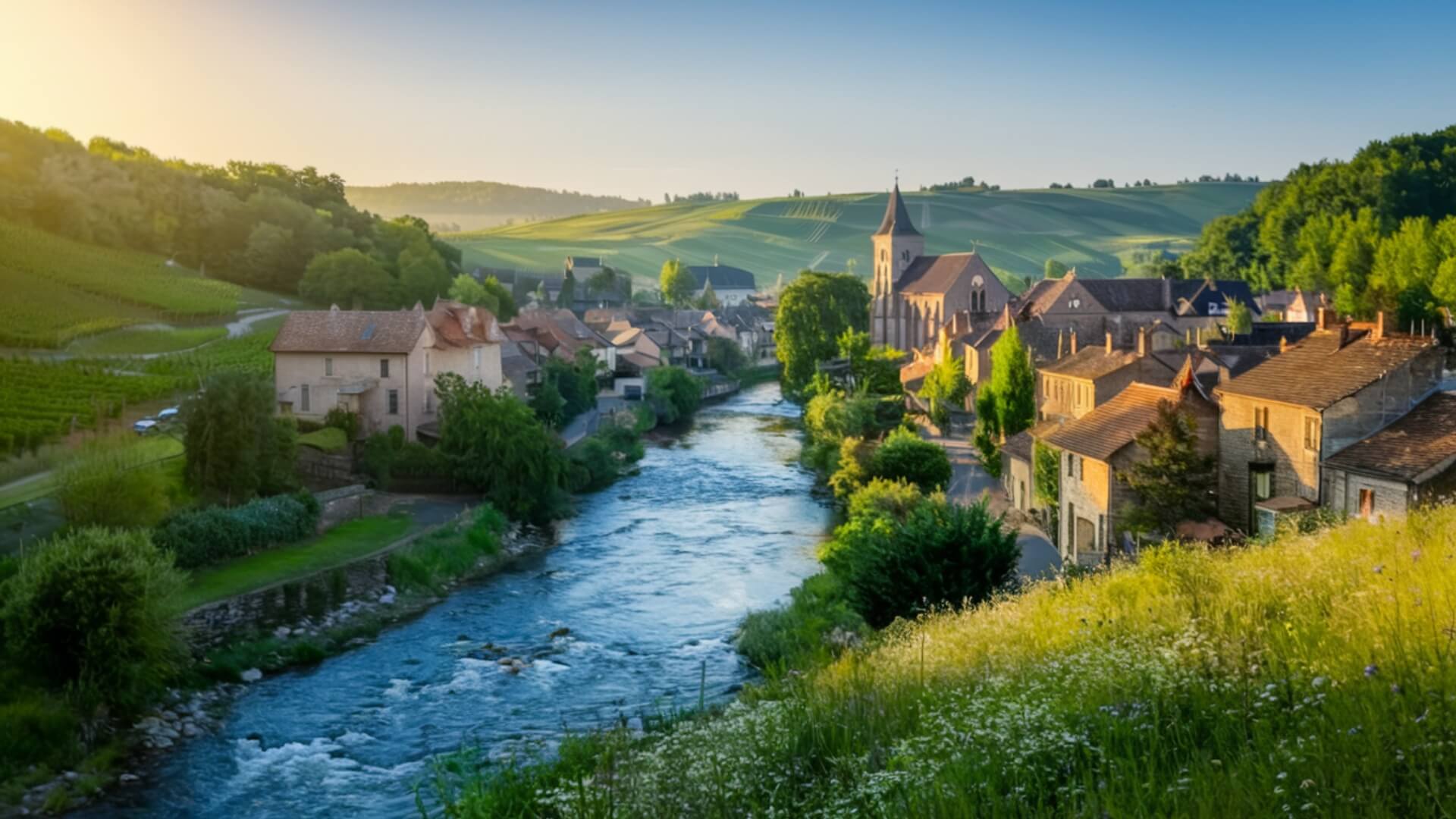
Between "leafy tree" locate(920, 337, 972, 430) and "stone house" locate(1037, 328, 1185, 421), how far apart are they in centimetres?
1371

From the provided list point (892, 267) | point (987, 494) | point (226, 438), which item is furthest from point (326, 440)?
point (892, 267)

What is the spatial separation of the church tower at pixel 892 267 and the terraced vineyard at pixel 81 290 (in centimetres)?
4927

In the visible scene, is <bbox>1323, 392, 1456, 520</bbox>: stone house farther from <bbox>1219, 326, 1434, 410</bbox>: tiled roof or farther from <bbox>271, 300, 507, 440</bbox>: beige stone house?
<bbox>271, 300, 507, 440</bbox>: beige stone house

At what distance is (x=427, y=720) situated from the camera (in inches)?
885

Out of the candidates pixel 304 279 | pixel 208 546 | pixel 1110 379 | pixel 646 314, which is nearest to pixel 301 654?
pixel 208 546

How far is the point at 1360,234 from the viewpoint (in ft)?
264

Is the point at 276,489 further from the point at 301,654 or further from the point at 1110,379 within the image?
the point at 1110,379

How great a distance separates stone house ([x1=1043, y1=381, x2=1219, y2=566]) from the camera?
2656cm

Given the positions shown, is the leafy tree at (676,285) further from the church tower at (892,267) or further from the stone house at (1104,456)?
the stone house at (1104,456)

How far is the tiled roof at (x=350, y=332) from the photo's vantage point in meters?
47.2

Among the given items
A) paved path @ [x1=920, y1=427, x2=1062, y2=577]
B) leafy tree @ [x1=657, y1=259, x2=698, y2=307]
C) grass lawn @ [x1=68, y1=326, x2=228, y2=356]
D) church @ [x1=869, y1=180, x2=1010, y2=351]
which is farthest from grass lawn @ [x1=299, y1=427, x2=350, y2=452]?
leafy tree @ [x1=657, y1=259, x2=698, y2=307]

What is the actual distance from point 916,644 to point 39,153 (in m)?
78.8

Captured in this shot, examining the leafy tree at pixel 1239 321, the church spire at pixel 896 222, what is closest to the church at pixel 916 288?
the church spire at pixel 896 222

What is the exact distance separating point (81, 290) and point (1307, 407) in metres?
50.4
